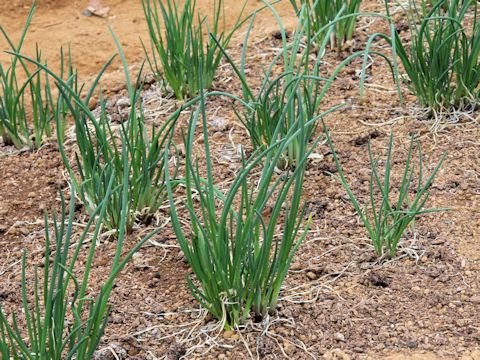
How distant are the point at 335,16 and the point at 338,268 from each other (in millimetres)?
1118

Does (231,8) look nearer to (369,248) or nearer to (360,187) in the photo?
(360,187)

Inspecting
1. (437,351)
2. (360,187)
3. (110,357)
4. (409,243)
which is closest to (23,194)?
(110,357)

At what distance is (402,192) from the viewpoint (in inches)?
91.4

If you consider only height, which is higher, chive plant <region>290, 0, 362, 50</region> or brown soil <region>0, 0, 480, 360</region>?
chive plant <region>290, 0, 362, 50</region>

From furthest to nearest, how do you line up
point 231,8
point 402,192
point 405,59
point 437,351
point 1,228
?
point 231,8
point 405,59
point 1,228
point 402,192
point 437,351

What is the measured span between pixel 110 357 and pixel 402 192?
Result: 896 millimetres

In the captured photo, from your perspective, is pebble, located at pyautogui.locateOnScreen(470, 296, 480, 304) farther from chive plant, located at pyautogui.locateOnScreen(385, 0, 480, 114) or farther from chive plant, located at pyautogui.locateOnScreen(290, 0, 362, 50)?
chive plant, located at pyautogui.locateOnScreen(290, 0, 362, 50)

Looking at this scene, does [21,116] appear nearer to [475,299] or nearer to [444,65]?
[444,65]

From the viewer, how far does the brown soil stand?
2.16 metres

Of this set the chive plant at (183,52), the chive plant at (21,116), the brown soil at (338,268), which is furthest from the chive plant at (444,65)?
the chive plant at (21,116)

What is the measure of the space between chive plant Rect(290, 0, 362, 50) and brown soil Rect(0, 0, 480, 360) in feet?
0.78

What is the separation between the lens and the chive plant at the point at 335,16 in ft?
10.5

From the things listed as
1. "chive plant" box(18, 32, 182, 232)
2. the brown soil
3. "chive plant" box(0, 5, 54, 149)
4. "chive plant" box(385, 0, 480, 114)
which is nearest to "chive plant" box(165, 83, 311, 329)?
the brown soil

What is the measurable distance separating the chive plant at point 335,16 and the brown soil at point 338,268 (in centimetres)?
24
